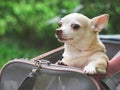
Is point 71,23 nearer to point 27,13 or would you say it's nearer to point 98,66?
point 98,66

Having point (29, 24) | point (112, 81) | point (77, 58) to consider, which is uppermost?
point (29, 24)

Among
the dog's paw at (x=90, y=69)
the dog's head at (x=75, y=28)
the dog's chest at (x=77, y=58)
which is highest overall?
the dog's head at (x=75, y=28)

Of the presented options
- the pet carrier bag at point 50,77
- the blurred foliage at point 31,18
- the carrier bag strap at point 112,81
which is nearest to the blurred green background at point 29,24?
the blurred foliage at point 31,18

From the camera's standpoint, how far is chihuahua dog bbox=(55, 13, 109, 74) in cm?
127

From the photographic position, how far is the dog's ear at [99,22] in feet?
4.24

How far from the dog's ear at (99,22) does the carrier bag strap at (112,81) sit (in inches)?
5.8

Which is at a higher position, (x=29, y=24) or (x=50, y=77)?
(x=29, y=24)

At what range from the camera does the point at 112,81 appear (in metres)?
1.21

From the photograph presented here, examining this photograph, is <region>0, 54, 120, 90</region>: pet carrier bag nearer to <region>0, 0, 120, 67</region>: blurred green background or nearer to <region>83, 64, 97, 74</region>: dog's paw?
<region>83, 64, 97, 74</region>: dog's paw

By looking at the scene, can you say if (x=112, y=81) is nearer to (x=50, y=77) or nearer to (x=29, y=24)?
(x=50, y=77)

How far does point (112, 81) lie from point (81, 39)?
158 millimetres

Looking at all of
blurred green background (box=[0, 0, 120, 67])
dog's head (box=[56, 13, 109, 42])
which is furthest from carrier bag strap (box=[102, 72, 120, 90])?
blurred green background (box=[0, 0, 120, 67])

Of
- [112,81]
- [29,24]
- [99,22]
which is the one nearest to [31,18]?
[29,24]

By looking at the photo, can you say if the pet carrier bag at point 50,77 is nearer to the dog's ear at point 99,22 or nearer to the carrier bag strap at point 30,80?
the carrier bag strap at point 30,80
